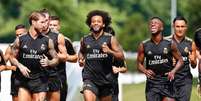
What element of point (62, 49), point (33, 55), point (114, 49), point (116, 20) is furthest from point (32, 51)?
point (116, 20)

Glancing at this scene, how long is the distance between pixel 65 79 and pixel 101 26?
2177mm

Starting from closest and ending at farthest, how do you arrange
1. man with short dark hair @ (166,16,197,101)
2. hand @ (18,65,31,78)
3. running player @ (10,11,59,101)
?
hand @ (18,65,31,78) → running player @ (10,11,59,101) → man with short dark hair @ (166,16,197,101)

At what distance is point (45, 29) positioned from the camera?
59.4 ft

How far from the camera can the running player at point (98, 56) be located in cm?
1802

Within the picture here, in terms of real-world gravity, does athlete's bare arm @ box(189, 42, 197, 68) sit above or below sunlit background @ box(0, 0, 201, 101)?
above

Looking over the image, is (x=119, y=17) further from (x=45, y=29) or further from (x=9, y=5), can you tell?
(x=45, y=29)

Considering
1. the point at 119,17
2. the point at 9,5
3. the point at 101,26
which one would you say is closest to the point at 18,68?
the point at 101,26

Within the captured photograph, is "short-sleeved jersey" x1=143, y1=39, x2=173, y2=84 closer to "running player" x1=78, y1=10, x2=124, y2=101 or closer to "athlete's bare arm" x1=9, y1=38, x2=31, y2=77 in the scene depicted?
"running player" x1=78, y1=10, x2=124, y2=101

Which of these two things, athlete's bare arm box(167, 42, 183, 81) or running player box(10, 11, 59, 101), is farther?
athlete's bare arm box(167, 42, 183, 81)

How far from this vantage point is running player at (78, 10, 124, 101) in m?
18.0

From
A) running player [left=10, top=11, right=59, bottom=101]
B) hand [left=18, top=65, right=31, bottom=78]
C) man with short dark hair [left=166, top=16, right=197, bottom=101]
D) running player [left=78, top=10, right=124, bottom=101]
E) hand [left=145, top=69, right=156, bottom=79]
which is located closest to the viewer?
hand [left=18, top=65, right=31, bottom=78]

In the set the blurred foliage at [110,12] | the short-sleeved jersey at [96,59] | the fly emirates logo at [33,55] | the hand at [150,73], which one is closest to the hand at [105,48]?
the short-sleeved jersey at [96,59]

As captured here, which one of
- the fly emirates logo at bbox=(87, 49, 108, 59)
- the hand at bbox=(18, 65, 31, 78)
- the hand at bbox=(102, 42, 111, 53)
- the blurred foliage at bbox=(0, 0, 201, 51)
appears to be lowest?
the blurred foliage at bbox=(0, 0, 201, 51)

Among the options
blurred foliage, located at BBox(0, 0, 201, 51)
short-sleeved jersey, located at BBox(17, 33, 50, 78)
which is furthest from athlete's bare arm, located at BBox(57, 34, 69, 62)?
blurred foliage, located at BBox(0, 0, 201, 51)
